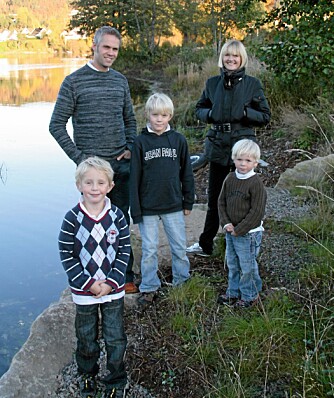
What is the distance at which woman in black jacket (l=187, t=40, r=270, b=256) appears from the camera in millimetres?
3074

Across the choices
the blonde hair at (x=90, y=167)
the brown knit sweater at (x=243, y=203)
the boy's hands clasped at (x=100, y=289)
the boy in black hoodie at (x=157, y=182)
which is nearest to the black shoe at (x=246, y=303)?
the brown knit sweater at (x=243, y=203)

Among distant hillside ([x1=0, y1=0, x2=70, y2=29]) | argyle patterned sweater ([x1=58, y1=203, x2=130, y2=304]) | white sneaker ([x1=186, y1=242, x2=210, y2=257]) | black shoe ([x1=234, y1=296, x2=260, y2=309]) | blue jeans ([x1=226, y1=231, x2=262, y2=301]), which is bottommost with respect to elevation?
black shoe ([x1=234, y1=296, x2=260, y2=309])

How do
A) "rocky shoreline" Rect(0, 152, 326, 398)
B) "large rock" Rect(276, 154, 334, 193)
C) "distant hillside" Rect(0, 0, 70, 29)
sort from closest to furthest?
1. "rocky shoreline" Rect(0, 152, 326, 398)
2. "large rock" Rect(276, 154, 334, 193)
3. "distant hillside" Rect(0, 0, 70, 29)

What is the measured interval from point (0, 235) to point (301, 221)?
10.4 ft

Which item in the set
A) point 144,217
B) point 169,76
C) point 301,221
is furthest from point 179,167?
point 169,76

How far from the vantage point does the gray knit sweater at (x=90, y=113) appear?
2.89 metres

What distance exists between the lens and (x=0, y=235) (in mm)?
5129

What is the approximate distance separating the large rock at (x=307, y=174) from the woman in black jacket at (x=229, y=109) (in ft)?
4.85

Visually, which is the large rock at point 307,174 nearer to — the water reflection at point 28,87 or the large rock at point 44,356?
the large rock at point 44,356

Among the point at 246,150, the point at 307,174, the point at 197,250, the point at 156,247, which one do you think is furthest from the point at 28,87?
the point at 246,150

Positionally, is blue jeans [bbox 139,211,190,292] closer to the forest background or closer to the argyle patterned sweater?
the forest background

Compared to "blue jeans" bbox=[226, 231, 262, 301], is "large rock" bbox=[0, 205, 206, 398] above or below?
below

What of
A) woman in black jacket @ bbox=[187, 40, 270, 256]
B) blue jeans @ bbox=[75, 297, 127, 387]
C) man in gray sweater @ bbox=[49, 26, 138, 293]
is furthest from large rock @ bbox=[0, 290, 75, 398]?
woman in black jacket @ bbox=[187, 40, 270, 256]

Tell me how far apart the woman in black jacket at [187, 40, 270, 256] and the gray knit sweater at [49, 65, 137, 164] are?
0.63 meters
